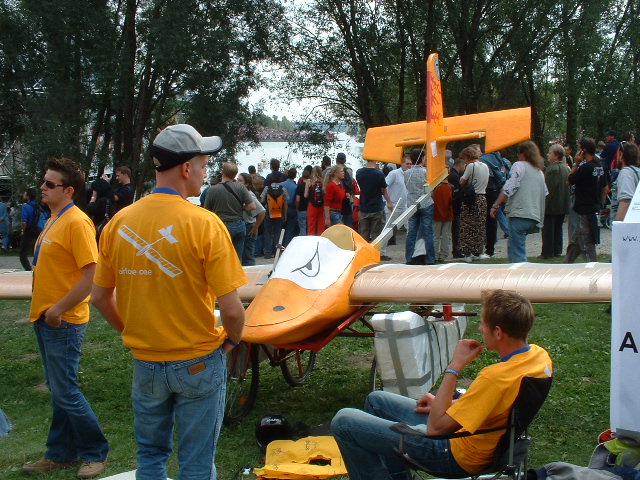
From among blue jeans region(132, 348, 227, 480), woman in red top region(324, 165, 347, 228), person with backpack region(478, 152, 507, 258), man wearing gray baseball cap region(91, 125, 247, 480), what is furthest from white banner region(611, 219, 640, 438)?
woman in red top region(324, 165, 347, 228)

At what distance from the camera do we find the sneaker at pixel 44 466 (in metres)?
4.52

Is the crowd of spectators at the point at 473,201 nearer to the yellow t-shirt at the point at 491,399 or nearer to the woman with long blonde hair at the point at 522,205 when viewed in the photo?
the woman with long blonde hair at the point at 522,205

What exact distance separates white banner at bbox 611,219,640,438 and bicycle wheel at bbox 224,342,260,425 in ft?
9.62

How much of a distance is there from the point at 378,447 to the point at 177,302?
3.98 ft

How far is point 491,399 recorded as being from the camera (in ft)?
9.91

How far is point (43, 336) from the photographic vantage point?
4355mm

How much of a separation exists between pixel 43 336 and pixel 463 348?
8.52 ft

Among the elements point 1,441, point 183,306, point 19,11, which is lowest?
point 1,441

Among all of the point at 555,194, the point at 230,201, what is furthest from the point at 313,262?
the point at 555,194

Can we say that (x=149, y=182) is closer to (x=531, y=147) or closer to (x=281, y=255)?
(x=531, y=147)

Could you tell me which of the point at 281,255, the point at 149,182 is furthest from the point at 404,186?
the point at 149,182

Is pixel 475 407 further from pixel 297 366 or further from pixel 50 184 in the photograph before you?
pixel 297 366

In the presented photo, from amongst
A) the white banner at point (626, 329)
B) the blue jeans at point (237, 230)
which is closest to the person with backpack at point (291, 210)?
the blue jeans at point (237, 230)

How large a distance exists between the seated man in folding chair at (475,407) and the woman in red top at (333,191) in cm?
904
